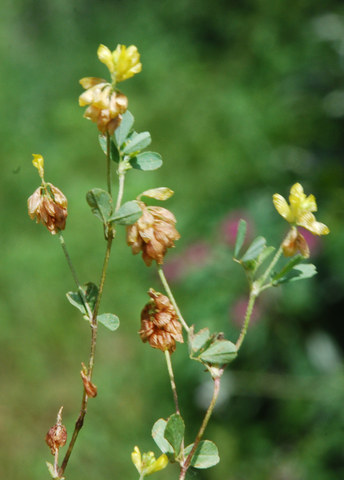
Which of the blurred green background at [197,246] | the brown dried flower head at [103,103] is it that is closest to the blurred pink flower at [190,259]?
the blurred green background at [197,246]

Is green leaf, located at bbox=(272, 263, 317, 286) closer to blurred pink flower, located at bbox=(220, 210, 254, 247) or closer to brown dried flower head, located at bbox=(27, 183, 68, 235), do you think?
brown dried flower head, located at bbox=(27, 183, 68, 235)

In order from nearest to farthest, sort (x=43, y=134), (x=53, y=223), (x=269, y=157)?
(x=53, y=223)
(x=269, y=157)
(x=43, y=134)

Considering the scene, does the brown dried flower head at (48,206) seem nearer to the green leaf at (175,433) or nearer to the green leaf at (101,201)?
the green leaf at (101,201)

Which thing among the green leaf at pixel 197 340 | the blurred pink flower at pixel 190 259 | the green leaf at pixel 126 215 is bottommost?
the green leaf at pixel 197 340

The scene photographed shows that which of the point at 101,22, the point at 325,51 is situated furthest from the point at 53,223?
the point at 101,22

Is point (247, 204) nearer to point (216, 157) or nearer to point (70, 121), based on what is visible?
point (216, 157)

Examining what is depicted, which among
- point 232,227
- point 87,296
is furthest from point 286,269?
point 232,227

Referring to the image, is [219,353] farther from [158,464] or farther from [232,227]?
[232,227]

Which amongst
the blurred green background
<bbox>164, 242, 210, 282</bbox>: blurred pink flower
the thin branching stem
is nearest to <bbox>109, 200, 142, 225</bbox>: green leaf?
the thin branching stem
